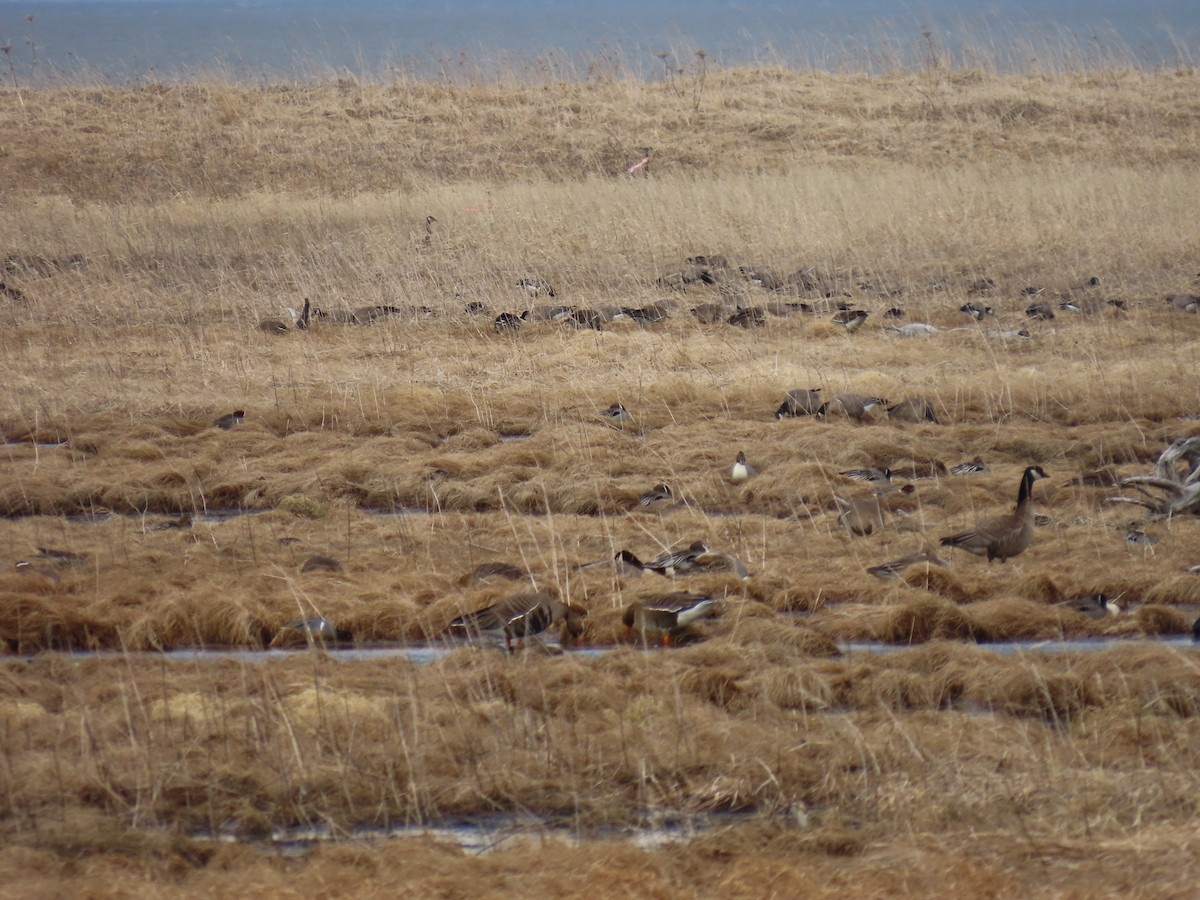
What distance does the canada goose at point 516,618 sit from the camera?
5.75 meters

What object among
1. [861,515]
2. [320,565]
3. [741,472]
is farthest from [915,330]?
[320,565]

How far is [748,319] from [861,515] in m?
6.36

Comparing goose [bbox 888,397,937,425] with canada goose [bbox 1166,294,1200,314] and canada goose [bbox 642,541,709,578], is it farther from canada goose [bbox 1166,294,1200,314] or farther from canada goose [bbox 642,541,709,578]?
canada goose [bbox 1166,294,1200,314]

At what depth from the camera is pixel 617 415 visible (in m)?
9.84

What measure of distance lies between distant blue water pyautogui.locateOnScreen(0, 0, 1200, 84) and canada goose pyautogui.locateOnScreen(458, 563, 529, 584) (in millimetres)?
25492

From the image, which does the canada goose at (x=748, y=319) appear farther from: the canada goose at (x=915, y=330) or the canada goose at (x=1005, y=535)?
the canada goose at (x=1005, y=535)

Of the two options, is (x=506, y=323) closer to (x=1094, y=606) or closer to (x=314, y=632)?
(x=314, y=632)

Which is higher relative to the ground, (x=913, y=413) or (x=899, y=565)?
(x=913, y=413)

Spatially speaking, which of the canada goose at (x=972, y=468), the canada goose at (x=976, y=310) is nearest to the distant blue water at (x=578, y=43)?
the canada goose at (x=976, y=310)

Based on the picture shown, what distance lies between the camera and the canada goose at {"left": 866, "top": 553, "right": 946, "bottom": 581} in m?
6.42

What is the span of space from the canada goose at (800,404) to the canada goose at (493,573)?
12.5ft

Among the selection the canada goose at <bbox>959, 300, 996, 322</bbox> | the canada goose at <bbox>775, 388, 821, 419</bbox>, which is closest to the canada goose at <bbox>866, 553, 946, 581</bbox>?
the canada goose at <bbox>775, 388, 821, 419</bbox>

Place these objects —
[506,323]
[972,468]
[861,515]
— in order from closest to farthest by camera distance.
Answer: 1. [861,515]
2. [972,468]
3. [506,323]

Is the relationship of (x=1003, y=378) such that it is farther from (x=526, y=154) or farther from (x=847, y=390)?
(x=526, y=154)
